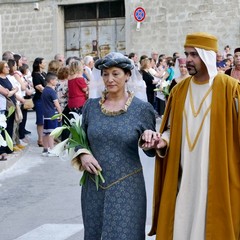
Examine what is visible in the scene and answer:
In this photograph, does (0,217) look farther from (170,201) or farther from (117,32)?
(117,32)

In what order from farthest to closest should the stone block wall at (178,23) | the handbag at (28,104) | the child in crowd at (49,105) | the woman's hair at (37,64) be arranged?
the stone block wall at (178,23), the woman's hair at (37,64), the handbag at (28,104), the child in crowd at (49,105)

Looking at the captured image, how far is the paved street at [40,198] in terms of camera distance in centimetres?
640

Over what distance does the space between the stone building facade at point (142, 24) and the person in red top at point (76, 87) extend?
12.1 meters

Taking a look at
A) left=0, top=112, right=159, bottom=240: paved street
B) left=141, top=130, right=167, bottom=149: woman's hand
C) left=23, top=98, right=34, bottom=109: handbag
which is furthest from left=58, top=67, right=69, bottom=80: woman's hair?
left=141, top=130, right=167, bottom=149: woman's hand

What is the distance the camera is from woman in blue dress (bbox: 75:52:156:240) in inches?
163

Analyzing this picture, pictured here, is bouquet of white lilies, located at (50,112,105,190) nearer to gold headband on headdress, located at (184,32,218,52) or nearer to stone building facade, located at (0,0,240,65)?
gold headband on headdress, located at (184,32,218,52)

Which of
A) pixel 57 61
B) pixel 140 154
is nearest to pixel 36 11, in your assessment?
pixel 57 61

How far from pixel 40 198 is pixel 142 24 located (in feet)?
53.3

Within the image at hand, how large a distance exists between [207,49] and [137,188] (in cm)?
107

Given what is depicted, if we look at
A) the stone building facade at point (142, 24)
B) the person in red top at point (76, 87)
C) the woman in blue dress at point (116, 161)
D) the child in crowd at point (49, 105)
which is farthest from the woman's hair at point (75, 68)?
the stone building facade at point (142, 24)

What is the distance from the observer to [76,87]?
36.0ft

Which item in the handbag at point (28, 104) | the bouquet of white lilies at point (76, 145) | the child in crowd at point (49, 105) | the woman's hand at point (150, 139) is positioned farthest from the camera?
the handbag at point (28, 104)

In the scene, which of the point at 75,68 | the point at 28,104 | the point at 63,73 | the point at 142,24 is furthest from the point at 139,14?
the point at 75,68

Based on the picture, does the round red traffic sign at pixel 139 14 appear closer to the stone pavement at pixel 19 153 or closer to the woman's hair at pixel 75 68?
the stone pavement at pixel 19 153
